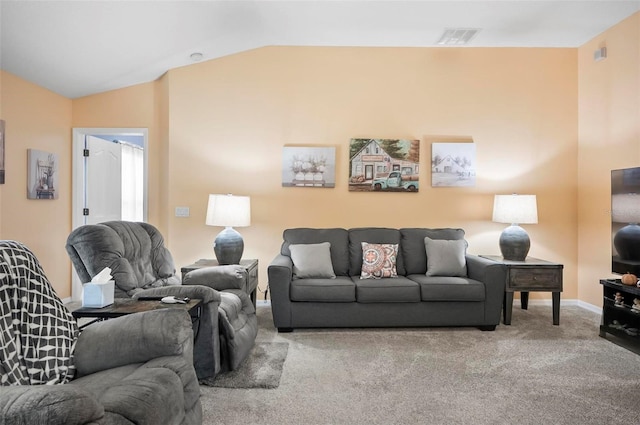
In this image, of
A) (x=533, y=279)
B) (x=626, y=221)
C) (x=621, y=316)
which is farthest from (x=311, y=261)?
(x=626, y=221)

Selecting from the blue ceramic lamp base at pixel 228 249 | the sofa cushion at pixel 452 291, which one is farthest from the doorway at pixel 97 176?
the sofa cushion at pixel 452 291

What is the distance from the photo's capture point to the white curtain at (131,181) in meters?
5.79

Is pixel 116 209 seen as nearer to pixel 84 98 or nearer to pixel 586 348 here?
pixel 84 98

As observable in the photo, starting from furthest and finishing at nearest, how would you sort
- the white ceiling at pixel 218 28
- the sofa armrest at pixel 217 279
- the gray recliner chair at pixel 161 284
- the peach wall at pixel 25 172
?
1. the peach wall at pixel 25 172
2. the white ceiling at pixel 218 28
3. the sofa armrest at pixel 217 279
4. the gray recliner chair at pixel 161 284

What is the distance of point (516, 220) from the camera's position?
4.08 meters

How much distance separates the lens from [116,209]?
511 cm

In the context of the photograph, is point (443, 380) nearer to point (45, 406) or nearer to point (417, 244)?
point (417, 244)

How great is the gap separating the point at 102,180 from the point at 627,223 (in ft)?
18.3

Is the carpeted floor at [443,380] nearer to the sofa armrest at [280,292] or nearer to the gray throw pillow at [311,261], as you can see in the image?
the sofa armrest at [280,292]

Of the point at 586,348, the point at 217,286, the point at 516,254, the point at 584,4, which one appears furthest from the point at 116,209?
the point at 584,4

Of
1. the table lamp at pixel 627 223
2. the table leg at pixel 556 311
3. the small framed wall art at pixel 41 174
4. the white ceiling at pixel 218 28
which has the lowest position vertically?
the table leg at pixel 556 311

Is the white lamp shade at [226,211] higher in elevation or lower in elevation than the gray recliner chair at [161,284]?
higher

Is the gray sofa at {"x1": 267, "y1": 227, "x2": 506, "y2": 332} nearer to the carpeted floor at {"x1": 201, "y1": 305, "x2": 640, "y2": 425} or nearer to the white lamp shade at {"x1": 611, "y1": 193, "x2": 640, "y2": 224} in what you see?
the carpeted floor at {"x1": 201, "y1": 305, "x2": 640, "y2": 425}

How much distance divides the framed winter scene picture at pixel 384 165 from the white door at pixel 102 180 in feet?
9.99
